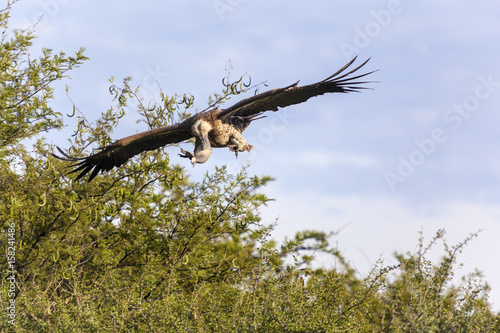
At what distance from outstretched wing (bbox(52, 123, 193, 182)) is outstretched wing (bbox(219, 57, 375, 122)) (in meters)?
0.92

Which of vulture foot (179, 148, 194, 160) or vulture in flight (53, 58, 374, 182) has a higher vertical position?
vulture in flight (53, 58, 374, 182)

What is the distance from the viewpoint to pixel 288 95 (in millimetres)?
7496

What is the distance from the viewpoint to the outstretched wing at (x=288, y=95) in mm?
7227

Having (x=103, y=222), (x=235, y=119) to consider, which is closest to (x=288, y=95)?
(x=235, y=119)

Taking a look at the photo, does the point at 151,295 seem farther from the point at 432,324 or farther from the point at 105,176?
the point at 432,324

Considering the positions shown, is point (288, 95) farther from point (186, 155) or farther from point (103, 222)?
point (103, 222)

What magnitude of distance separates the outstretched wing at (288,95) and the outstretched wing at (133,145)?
0.92 metres

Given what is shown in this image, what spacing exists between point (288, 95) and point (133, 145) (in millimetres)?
2617

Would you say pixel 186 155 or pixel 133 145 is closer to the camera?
pixel 186 155

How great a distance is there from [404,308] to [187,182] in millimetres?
5940

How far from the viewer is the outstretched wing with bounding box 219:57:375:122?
7.23 m

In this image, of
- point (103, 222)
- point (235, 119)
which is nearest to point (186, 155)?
point (235, 119)

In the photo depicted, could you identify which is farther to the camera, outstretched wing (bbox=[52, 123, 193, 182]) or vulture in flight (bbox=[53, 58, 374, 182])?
outstretched wing (bbox=[52, 123, 193, 182])

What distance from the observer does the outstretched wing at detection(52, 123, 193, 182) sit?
8.29 metres
